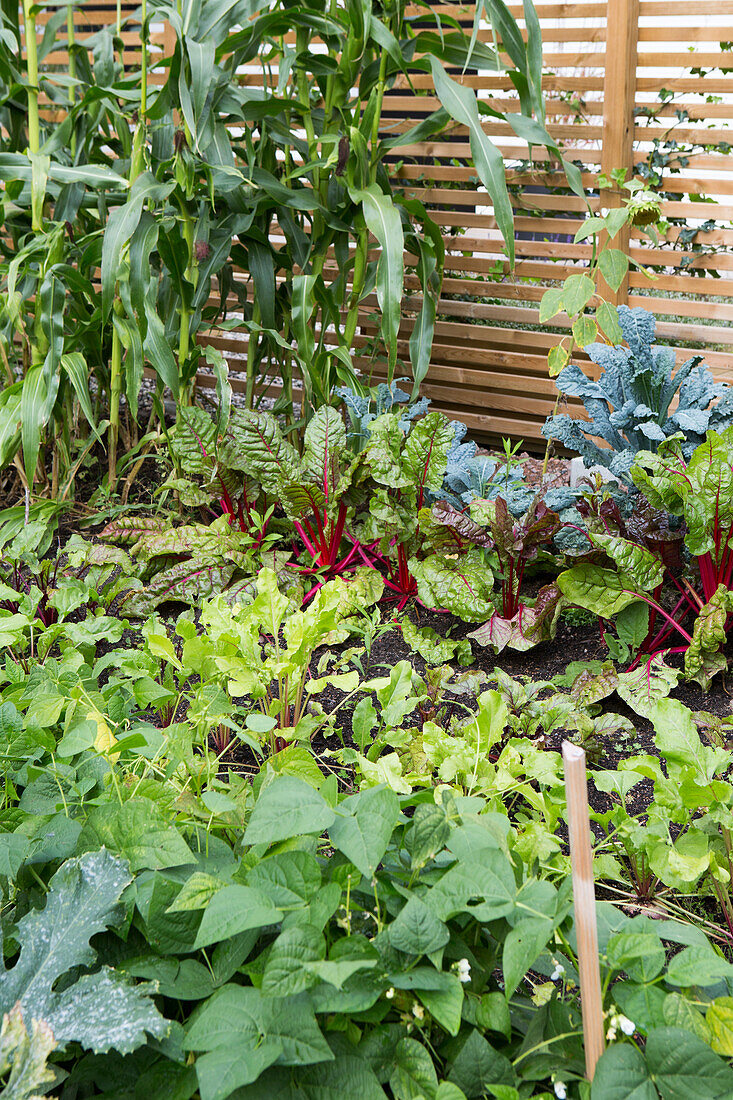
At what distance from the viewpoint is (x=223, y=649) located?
5.33 ft

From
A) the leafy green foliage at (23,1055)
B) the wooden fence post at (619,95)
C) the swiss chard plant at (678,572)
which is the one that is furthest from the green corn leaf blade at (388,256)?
the leafy green foliage at (23,1055)

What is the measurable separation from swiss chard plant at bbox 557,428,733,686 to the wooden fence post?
58.1 inches

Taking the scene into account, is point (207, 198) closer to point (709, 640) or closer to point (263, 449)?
point (263, 449)

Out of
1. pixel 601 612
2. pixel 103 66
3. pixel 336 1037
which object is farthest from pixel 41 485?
pixel 336 1037

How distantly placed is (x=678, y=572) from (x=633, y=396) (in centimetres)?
53

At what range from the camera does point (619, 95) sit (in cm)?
309

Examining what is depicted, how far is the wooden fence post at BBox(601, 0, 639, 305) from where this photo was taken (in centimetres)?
301

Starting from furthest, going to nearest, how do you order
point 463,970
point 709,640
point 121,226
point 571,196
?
point 571,196 < point 121,226 < point 709,640 < point 463,970

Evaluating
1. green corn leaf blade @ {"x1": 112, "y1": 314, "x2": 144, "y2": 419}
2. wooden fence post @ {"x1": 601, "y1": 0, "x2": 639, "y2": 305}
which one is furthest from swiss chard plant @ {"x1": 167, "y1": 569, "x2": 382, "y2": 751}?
wooden fence post @ {"x1": 601, "y1": 0, "x2": 639, "y2": 305}

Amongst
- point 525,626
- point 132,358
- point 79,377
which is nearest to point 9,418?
point 79,377

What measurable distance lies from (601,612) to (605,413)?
2.23ft

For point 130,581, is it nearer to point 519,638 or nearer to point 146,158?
point 519,638

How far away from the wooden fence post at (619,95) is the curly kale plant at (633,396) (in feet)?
3.17

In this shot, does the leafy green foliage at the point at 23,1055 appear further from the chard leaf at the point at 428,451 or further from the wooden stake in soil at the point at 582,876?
the chard leaf at the point at 428,451
